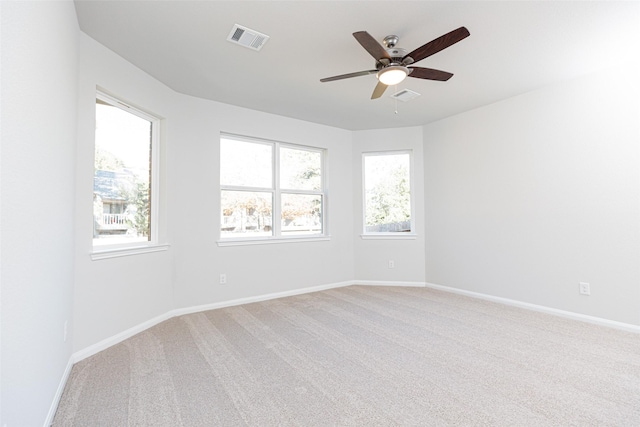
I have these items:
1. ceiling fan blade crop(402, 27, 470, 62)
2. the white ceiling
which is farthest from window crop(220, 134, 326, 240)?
ceiling fan blade crop(402, 27, 470, 62)

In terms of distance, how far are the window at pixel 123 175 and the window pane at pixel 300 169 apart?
177 centimetres

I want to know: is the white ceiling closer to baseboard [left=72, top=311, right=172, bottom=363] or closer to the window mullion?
the window mullion

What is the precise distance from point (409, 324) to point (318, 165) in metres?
2.85

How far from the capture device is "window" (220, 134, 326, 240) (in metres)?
4.15

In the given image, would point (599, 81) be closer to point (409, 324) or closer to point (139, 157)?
point (409, 324)

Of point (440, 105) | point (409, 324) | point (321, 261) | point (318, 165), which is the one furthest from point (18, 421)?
point (440, 105)

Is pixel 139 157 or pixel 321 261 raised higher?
pixel 139 157

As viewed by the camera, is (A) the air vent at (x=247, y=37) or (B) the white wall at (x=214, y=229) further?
(B) the white wall at (x=214, y=229)

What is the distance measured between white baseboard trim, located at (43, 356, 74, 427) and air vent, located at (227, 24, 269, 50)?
2.76 meters

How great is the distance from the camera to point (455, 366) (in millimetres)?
2295

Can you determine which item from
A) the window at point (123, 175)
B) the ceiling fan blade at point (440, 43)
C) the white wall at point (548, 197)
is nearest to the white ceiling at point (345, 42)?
the ceiling fan blade at point (440, 43)

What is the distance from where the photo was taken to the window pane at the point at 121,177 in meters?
2.80

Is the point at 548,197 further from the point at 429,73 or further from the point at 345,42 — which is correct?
the point at 345,42

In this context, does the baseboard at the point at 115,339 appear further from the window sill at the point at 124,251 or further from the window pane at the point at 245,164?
the window pane at the point at 245,164
